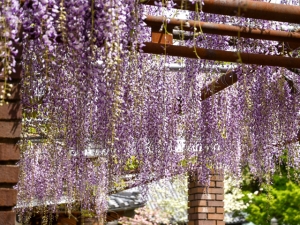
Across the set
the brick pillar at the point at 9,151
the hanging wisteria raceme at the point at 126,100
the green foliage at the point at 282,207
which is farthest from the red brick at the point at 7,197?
the green foliage at the point at 282,207

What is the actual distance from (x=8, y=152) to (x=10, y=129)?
0.13 metres

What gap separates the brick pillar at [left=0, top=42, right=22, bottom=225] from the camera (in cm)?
361

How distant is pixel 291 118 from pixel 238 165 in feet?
7.09

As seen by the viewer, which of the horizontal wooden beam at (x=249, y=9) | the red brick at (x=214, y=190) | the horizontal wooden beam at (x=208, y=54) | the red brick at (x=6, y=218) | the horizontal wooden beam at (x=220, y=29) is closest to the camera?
the red brick at (x=6, y=218)

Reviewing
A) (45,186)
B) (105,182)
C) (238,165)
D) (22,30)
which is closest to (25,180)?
(45,186)

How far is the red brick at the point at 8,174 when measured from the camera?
11.9ft

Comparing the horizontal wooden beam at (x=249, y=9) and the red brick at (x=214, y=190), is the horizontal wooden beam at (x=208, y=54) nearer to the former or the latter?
the horizontal wooden beam at (x=249, y=9)

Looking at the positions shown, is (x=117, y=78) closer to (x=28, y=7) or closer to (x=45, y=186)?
(x=28, y=7)

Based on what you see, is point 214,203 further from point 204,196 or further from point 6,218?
point 6,218

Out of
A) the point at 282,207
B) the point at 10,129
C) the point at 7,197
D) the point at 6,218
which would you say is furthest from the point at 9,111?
the point at 282,207

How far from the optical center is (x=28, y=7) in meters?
3.77

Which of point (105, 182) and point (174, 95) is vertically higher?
point (174, 95)

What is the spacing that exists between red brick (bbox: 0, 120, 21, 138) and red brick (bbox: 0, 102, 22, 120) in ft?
0.09

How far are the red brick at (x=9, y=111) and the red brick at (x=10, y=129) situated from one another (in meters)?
0.03
